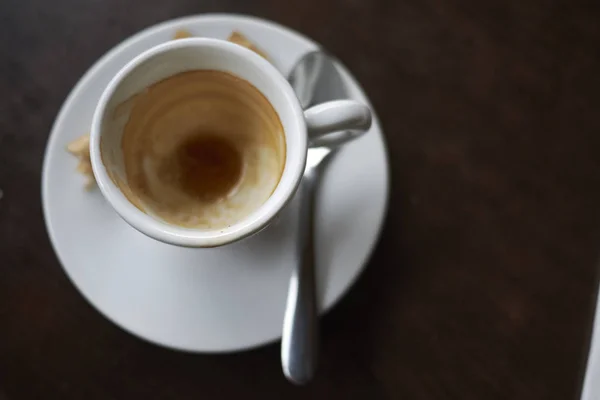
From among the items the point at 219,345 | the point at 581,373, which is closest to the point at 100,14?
the point at 219,345

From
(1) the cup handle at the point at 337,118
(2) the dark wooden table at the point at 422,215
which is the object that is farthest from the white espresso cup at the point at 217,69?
(2) the dark wooden table at the point at 422,215

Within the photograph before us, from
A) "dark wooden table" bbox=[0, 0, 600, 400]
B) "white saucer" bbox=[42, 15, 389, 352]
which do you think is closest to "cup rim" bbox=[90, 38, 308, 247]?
"white saucer" bbox=[42, 15, 389, 352]

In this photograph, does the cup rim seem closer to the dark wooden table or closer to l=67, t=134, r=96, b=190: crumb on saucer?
l=67, t=134, r=96, b=190: crumb on saucer

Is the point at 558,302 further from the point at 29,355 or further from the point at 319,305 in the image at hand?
the point at 29,355

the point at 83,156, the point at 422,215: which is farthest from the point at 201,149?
the point at 422,215

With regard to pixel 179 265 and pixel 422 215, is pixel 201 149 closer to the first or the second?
pixel 179 265
